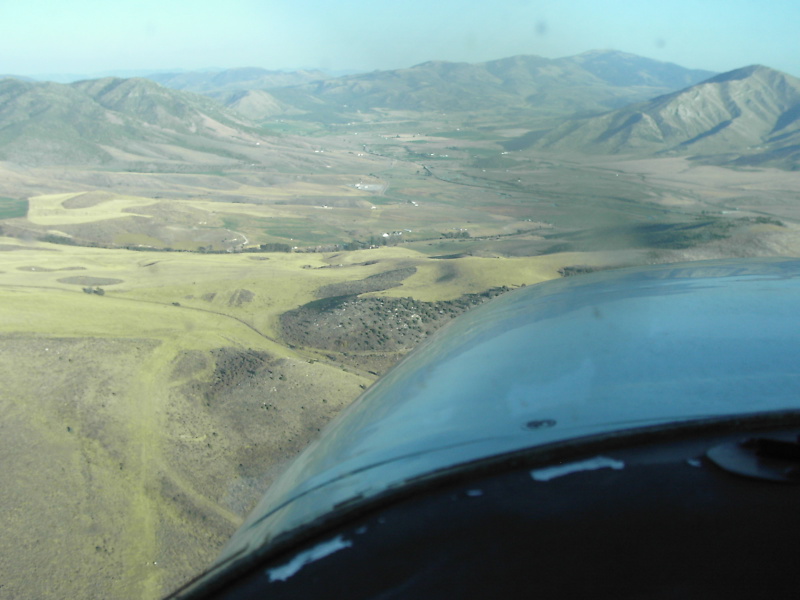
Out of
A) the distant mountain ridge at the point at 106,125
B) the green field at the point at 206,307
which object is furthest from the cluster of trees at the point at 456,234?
the distant mountain ridge at the point at 106,125

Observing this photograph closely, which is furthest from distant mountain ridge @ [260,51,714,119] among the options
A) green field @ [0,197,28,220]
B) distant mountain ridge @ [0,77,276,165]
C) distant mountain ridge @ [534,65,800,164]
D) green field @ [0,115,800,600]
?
green field @ [0,197,28,220]

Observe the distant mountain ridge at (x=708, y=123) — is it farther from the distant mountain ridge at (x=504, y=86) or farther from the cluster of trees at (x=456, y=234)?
the distant mountain ridge at (x=504, y=86)

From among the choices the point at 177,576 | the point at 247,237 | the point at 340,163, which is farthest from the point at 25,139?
the point at 177,576

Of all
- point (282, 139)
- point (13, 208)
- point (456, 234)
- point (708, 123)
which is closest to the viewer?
point (456, 234)

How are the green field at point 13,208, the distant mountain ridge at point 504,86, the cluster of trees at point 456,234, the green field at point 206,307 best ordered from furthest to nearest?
1. the distant mountain ridge at point 504,86
2. the green field at point 13,208
3. the cluster of trees at point 456,234
4. the green field at point 206,307

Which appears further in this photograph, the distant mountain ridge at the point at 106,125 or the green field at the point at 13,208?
the distant mountain ridge at the point at 106,125

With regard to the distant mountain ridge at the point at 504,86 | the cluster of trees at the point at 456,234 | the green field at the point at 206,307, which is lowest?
the cluster of trees at the point at 456,234

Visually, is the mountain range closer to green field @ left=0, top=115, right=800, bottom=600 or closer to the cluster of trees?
green field @ left=0, top=115, right=800, bottom=600

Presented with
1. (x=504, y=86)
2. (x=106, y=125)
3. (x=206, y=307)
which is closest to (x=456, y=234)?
(x=206, y=307)

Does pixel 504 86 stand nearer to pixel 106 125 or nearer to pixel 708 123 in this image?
pixel 708 123
